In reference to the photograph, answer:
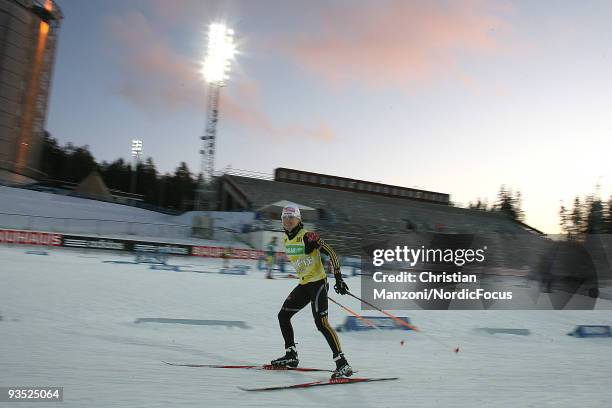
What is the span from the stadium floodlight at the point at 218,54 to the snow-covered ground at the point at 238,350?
2674 cm

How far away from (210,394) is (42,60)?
61360 millimetres

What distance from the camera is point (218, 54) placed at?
39.7 meters

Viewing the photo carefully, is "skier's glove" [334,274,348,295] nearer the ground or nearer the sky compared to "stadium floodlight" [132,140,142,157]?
nearer the ground

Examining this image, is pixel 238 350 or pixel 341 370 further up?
pixel 341 370

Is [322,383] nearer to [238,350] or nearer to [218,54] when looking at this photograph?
[238,350]

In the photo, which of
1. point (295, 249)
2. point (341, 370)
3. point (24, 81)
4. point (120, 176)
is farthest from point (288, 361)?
point (120, 176)

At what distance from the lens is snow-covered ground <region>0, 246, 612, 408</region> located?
4902 millimetres

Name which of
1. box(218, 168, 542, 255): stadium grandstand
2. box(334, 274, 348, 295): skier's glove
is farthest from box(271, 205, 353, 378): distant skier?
box(218, 168, 542, 255): stadium grandstand

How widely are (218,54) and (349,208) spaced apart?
18.8 meters

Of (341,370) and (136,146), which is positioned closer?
(341,370)

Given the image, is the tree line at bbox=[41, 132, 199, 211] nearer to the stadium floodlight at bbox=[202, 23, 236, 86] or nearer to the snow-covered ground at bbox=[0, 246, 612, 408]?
the stadium floodlight at bbox=[202, 23, 236, 86]

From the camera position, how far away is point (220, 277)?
60.4ft

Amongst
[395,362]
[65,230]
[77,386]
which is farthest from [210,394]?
[65,230]

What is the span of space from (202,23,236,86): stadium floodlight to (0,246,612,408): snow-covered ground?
1053 inches
